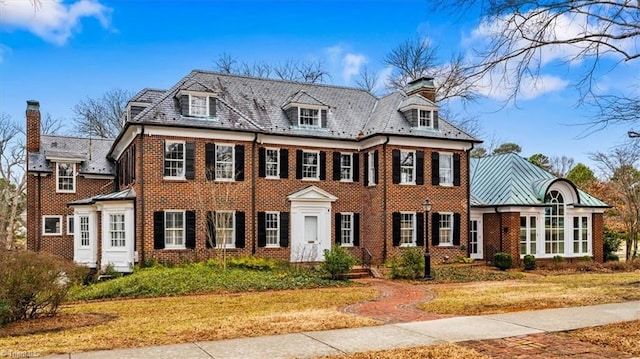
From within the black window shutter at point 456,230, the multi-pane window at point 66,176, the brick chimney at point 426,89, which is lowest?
the black window shutter at point 456,230

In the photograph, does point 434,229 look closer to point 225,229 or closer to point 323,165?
point 323,165

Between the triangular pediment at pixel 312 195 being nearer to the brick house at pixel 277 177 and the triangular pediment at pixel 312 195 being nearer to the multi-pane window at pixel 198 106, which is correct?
the brick house at pixel 277 177

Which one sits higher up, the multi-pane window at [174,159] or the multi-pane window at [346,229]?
the multi-pane window at [174,159]

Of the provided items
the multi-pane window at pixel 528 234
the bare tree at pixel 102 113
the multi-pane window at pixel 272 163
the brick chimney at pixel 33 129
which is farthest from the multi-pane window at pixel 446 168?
the bare tree at pixel 102 113

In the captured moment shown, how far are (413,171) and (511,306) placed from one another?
1205cm

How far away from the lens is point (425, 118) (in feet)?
80.3

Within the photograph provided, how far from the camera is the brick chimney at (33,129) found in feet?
93.1

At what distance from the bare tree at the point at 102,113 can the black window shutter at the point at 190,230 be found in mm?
25315

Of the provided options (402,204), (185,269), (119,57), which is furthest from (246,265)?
(119,57)

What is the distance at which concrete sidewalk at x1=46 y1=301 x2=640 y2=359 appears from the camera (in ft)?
25.0

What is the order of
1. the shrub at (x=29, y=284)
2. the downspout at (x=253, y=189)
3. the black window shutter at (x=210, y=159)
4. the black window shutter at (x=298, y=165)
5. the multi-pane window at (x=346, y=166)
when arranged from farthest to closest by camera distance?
1. the multi-pane window at (x=346, y=166)
2. the black window shutter at (x=298, y=165)
3. the downspout at (x=253, y=189)
4. the black window shutter at (x=210, y=159)
5. the shrub at (x=29, y=284)

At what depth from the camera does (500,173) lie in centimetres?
2653

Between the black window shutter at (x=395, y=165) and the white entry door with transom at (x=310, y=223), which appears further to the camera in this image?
the black window shutter at (x=395, y=165)

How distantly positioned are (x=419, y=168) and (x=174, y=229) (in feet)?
34.4
